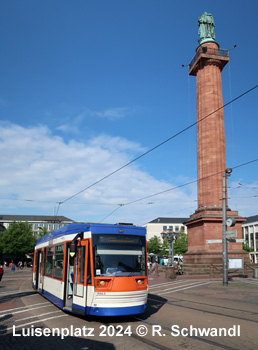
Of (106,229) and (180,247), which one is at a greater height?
(106,229)

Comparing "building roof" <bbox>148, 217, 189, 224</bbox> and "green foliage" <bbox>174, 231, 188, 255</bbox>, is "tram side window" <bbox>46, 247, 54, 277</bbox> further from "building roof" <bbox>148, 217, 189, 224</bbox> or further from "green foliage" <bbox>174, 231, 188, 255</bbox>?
"building roof" <bbox>148, 217, 189, 224</bbox>

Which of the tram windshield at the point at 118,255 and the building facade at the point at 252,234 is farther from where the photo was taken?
the building facade at the point at 252,234

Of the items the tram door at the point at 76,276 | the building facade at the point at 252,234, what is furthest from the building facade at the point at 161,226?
the tram door at the point at 76,276

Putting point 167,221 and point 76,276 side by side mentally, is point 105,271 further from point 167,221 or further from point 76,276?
point 167,221

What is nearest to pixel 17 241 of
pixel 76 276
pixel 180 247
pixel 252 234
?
pixel 180 247

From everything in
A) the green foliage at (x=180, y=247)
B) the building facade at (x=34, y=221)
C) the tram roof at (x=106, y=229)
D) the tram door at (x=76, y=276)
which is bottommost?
the green foliage at (x=180, y=247)

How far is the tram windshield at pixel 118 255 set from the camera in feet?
31.1

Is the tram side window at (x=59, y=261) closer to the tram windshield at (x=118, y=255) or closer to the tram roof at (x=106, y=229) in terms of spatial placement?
the tram roof at (x=106, y=229)

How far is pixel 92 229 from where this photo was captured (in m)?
9.88

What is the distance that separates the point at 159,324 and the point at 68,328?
8.10ft

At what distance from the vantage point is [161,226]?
130m

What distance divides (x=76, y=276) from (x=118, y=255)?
5.42ft

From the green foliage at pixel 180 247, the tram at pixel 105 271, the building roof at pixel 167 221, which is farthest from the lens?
the building roof at pixel 167 221

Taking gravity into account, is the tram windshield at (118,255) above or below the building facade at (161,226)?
below
